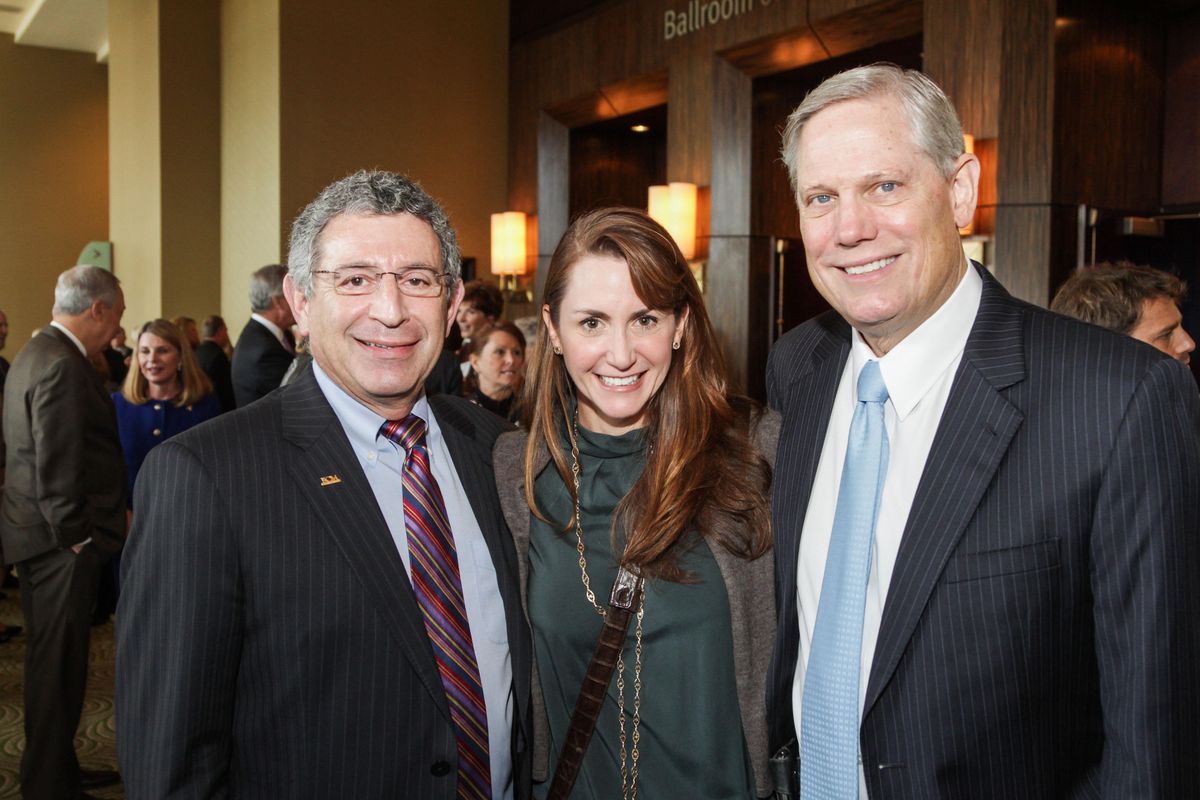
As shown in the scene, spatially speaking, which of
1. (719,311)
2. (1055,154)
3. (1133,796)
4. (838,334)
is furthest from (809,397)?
(719,311)

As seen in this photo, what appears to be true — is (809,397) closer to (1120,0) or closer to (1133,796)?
(1133,796)

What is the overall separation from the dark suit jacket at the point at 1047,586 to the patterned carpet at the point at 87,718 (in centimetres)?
336

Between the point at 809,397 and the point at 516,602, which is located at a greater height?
the point at 809,397

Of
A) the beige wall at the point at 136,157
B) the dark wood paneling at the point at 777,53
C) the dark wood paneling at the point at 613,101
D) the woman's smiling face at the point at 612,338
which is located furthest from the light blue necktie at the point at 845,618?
the beige wall at the point at 136,157

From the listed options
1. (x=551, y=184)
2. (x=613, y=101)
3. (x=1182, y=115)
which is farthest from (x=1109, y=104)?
(x=551, y=184)

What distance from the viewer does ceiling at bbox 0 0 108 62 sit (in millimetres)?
11688

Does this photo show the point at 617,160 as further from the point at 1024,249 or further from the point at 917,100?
the point at 917,100

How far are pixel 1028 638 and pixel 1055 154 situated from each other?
167 inches

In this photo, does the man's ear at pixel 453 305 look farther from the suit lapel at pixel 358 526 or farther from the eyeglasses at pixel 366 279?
the suit lapel at pixel 358 526

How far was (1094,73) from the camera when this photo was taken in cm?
512

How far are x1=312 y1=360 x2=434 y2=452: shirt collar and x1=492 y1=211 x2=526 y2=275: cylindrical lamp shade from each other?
286 inches

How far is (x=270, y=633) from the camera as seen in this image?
5.19ft

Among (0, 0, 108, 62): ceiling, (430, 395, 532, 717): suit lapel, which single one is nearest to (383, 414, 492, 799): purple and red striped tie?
(430, 395, 532, 717): suit lapel

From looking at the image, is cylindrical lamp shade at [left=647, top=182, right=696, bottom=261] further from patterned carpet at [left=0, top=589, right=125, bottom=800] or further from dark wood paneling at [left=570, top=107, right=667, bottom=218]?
patterned carpet at [left=0, top=589, right=125, bottom=800]
